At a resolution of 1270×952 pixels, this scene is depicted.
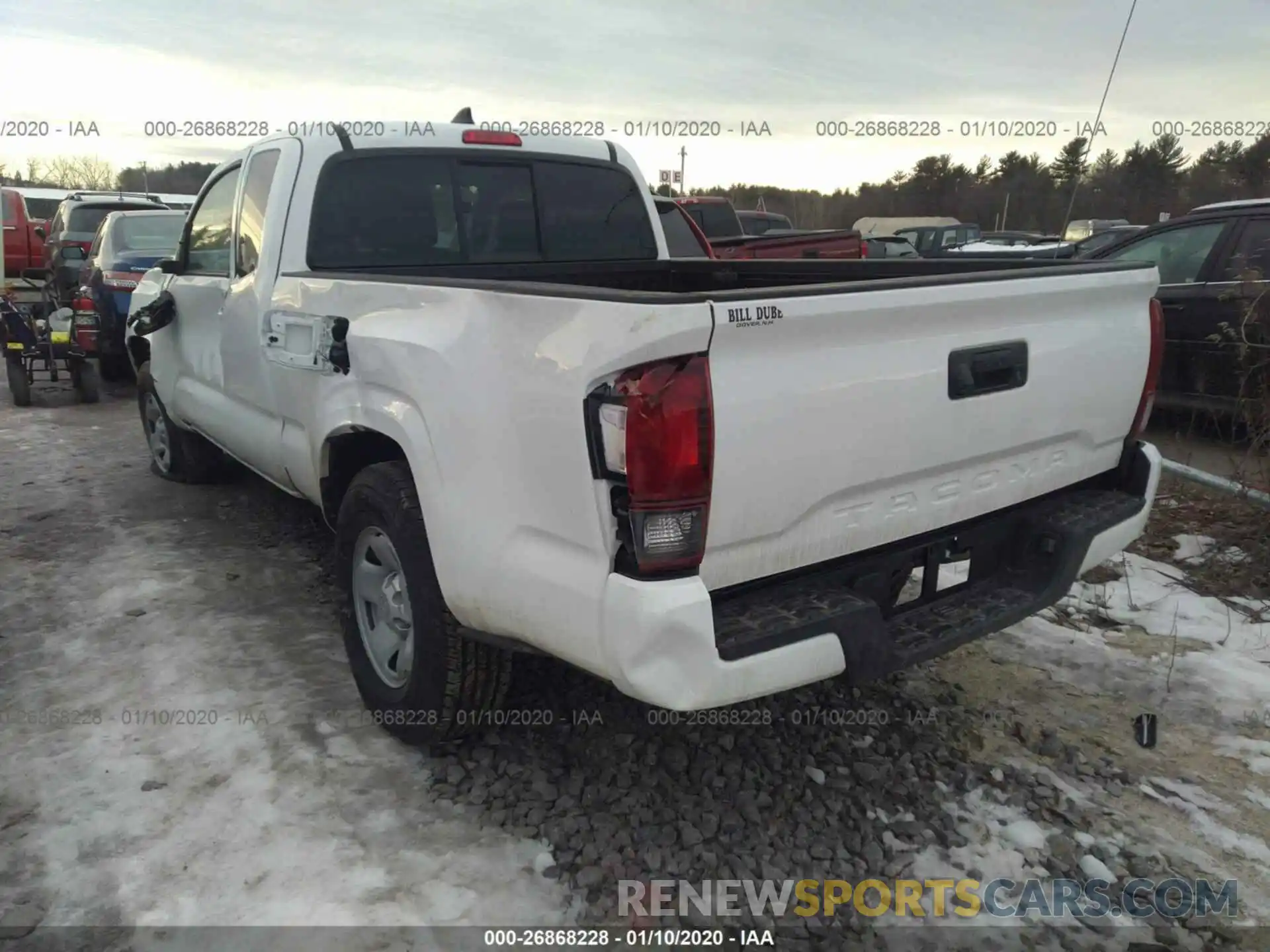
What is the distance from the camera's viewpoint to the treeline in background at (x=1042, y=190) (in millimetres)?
29672

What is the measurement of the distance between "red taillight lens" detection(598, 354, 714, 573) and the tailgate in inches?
1.9

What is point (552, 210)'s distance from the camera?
4.26m

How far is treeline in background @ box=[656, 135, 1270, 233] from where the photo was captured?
97.3 ft

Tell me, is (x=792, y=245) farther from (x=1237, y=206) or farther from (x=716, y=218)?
(x=1237, y=206)

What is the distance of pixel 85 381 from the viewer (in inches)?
359

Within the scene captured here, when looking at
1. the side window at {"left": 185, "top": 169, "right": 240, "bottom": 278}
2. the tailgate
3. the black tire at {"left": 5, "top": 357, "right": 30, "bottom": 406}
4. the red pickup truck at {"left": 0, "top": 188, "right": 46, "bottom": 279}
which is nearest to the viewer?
the tailgate

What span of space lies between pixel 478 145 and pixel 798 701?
2.69 metres

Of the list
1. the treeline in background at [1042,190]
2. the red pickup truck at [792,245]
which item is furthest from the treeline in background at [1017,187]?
the red pickup truck at [792,245]

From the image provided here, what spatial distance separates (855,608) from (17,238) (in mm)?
18842

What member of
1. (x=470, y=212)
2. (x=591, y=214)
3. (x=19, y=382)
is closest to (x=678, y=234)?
(x=591, y=214)

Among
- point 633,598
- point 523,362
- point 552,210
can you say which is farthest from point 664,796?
point 552,210

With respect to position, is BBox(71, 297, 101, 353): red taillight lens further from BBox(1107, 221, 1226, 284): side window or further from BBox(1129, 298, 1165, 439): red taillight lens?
BBox(1107, 221, 1226, 284): side window

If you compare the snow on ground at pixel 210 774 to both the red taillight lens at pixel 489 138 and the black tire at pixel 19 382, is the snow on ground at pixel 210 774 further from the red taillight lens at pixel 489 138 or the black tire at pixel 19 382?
the black tire at pixel 19 382

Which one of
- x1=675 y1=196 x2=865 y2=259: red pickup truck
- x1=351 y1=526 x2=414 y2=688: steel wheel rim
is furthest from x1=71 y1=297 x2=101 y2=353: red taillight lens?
x1=351 y1=526 x2=414 y2=688: steel wheel rim
